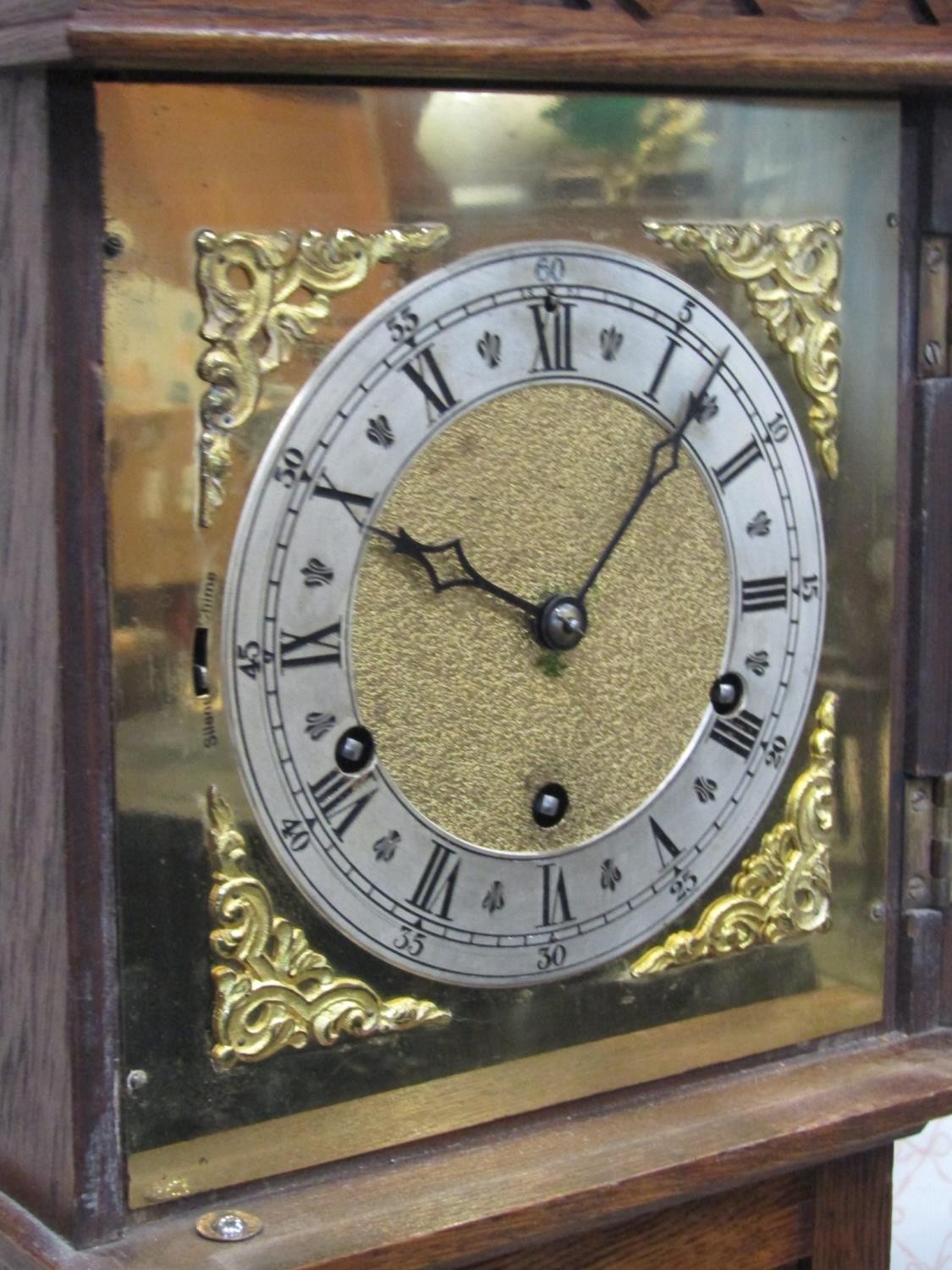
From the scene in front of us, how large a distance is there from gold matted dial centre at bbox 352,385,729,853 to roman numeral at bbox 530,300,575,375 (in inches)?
0.5

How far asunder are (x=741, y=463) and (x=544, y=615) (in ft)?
0.53

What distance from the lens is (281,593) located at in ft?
3.10

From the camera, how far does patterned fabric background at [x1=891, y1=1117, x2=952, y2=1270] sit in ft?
5.42

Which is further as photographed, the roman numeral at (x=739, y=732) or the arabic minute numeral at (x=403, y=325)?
the roman numeral at (x=739, y=732)

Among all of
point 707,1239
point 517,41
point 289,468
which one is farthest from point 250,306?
point 707,1239

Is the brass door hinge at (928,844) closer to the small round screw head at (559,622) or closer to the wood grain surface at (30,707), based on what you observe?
the small round screw head at (559,622)

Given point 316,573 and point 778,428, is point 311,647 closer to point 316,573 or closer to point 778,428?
point 316,573

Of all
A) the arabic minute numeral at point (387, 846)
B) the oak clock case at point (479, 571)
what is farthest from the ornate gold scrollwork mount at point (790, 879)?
the arabic minute numeral at point (387, 846)

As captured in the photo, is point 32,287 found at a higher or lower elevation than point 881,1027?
higher

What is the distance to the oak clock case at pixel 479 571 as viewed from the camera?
92 centimetres

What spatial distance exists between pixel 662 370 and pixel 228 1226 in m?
0.50

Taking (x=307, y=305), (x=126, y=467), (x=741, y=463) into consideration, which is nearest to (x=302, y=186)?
(x=307, y=305)

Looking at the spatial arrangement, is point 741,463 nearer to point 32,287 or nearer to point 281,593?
point 281,593

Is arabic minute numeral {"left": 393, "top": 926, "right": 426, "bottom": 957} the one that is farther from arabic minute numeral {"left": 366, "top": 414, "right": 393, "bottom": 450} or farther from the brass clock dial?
arabic minute numeral {"left": 366, "top": 414, "right": 393, "bottom": 450}
